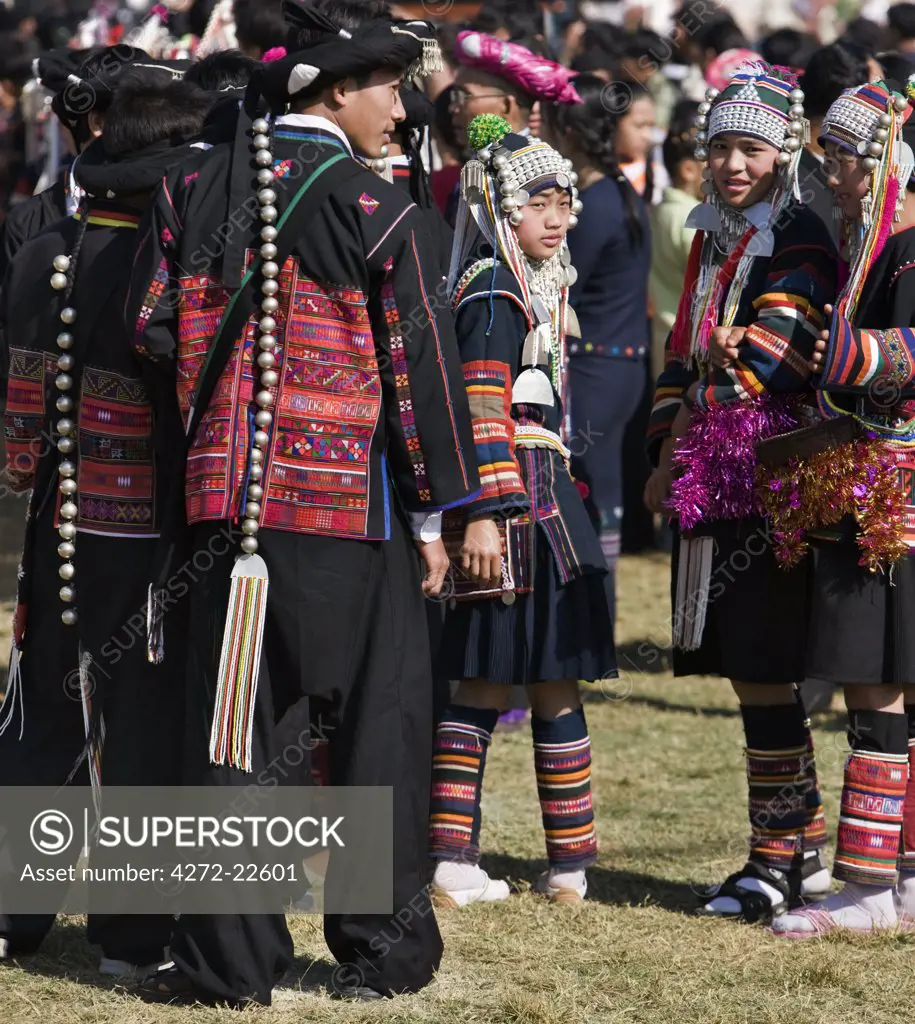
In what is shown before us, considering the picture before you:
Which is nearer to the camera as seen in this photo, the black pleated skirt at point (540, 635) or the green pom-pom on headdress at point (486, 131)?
the black pleated skirt at point (540, 635)

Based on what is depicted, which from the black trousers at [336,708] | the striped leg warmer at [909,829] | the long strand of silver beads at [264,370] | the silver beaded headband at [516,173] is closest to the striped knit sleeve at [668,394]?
the silver beaded headband at [516,173]

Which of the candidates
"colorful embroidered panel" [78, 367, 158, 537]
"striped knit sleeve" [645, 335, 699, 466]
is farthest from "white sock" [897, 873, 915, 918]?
"colorful embroidered panel" [78, 367, 158, 537]

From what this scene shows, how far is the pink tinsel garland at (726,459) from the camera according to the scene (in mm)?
4312

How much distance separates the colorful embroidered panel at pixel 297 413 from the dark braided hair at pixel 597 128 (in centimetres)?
329

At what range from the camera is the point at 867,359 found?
13.1 feet

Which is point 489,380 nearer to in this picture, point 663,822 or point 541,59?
point 663,822

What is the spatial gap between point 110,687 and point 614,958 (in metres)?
1.37

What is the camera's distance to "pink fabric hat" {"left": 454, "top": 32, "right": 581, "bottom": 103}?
246 inches

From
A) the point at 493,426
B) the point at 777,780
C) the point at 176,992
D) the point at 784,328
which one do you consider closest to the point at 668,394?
the point at 784,328

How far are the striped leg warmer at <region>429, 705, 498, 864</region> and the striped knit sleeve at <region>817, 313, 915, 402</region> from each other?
4.44ft

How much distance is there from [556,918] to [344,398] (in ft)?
5.38

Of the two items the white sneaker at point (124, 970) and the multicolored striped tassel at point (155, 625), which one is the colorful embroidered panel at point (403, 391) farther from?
the white sneaker at point (124, 970)

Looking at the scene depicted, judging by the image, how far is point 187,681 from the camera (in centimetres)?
367

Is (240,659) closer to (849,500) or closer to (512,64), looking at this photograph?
(849,500)
